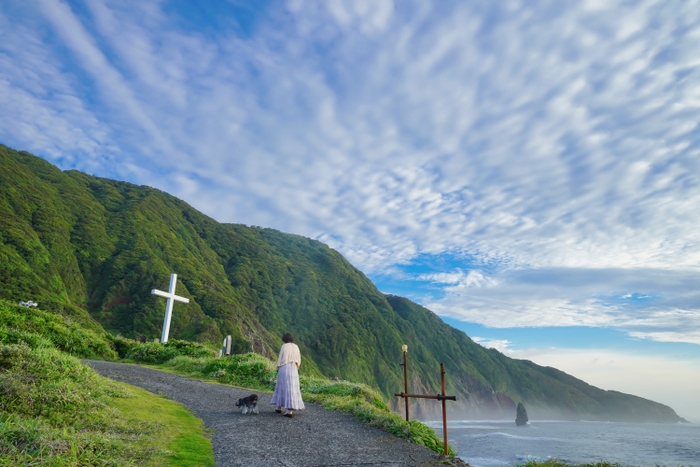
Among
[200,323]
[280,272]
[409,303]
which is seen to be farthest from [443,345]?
[200,323]

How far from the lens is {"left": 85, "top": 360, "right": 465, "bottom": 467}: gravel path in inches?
233

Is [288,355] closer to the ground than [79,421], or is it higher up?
higher up

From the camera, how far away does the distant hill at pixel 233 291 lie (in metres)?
58.1

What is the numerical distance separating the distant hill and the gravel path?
34894 mm

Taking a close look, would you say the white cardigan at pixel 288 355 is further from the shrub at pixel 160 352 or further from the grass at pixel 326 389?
the shrub at pixel 160 352

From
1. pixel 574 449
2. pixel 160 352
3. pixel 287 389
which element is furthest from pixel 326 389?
pixel 574 449

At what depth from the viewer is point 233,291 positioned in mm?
96562

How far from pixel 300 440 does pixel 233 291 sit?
9423 cm

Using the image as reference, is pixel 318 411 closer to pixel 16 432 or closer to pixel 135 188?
pixel 16 432

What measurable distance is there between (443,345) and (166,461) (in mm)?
165985

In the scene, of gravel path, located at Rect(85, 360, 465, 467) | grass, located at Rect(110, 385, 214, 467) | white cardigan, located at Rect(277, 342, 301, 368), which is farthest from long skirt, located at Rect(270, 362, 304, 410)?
grass, located at Rect(110, 385, 214, 467)

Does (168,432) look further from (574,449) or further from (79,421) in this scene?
(574,449)

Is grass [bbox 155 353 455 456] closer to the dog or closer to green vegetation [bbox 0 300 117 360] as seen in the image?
the dog

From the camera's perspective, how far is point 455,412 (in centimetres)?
14738
